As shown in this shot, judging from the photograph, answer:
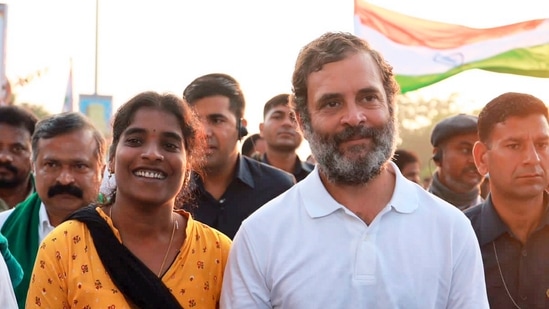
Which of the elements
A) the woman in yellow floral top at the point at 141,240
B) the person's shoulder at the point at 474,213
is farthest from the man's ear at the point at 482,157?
the woman in yellow floral top at the point at 141,240

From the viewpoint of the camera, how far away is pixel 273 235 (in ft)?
12.6

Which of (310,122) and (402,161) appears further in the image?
(402,161)

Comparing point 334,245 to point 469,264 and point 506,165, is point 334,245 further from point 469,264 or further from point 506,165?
point 506,165

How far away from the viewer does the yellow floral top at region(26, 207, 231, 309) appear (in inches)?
152

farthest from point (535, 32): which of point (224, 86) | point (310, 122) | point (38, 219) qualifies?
point (310, 122)

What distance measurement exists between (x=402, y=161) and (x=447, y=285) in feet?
20.4

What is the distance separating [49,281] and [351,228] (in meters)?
1.13

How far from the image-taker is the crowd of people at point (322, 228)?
12.2 ft

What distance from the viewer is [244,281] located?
3840mm

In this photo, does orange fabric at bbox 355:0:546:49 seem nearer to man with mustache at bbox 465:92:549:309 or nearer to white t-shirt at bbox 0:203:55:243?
man with mustache at bbox 465:92:549:309

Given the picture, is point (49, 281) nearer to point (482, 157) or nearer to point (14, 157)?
point (482, 157)

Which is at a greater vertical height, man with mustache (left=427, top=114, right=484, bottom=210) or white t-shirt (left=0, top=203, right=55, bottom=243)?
man with mustache (left=427, top=114, right=484, bottom=210)

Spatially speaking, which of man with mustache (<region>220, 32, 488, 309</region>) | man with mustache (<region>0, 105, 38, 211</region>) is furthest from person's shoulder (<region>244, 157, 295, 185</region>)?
man with mustache (<region>220, 32, 488, 309</region>)

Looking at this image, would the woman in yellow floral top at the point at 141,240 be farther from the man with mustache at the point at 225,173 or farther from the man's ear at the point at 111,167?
the man with mustache at the point at 225,173
